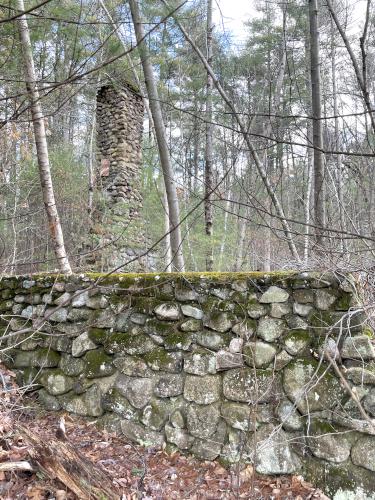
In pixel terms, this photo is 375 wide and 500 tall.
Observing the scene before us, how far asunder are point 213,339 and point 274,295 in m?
0.58

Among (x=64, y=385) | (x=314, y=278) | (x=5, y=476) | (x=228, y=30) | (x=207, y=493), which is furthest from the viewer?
(x=228, y=30)

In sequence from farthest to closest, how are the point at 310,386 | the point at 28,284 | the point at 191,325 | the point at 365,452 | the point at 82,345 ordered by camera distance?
the point at 28,284
the point at 82,345
the point at 191,325
the point at 310,386
the point at 365,452

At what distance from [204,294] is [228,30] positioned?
283 centimetres

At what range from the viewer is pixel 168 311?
10.3 feet

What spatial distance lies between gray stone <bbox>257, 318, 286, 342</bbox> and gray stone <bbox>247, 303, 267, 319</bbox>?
0.04 meters

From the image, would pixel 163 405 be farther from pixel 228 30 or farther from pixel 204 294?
pixel 228 30

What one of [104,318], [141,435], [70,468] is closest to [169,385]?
[141,435]

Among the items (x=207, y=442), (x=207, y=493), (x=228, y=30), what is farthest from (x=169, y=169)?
(x=207, y=493)

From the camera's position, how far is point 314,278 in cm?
282

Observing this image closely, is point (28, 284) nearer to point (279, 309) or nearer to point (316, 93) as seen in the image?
point (279, 309)

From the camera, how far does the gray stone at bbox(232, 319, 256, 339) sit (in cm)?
290

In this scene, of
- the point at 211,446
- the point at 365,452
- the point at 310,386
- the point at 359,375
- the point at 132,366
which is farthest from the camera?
the point at 132,366

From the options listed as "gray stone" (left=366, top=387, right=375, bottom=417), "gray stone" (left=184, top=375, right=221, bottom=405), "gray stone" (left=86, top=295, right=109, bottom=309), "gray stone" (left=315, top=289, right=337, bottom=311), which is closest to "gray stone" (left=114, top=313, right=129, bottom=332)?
"gray stone" (left=86, top=295, right=109, bottom=309)

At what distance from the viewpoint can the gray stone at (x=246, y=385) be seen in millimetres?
2760
